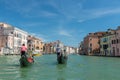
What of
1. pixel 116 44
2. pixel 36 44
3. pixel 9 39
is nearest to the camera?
pixel 116 44

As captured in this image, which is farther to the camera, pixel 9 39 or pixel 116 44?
pixel 9 39

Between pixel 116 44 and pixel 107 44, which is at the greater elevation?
pixel 107 44

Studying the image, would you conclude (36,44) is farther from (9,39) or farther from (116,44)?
(116,44)

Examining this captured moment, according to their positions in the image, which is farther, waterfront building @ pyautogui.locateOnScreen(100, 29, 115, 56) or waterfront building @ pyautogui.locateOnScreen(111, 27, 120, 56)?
waterfront building @ pyautogui.locateOnScreen(100, 29, 115, 56)

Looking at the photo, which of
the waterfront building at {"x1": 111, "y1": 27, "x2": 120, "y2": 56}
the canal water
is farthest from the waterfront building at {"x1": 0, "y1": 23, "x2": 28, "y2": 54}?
the canal water

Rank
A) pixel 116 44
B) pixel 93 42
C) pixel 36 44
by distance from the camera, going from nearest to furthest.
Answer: pixel 116 44 < pixel 93 42 < pixel 36 44

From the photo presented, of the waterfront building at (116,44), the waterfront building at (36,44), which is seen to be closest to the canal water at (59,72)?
the waterfront building at (116,44)

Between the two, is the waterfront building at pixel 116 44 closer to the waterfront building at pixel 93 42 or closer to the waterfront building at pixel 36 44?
the waterfront building at pixel 93 42

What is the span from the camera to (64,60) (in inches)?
923

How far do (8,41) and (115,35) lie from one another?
28.3 m

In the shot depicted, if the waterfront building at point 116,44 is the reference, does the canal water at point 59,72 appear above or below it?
below

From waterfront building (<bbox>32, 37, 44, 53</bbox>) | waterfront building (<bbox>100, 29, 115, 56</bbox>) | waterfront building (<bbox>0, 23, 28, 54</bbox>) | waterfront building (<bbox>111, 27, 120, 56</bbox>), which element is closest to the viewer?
waterfront building (<bbox>111, 27, 120, 56</bbox>)

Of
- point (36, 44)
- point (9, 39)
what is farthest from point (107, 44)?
point (36, 44)

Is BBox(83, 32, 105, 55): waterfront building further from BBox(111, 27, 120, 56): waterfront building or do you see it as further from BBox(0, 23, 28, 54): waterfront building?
BBox(0, 23, 28, 54): waterfront building
